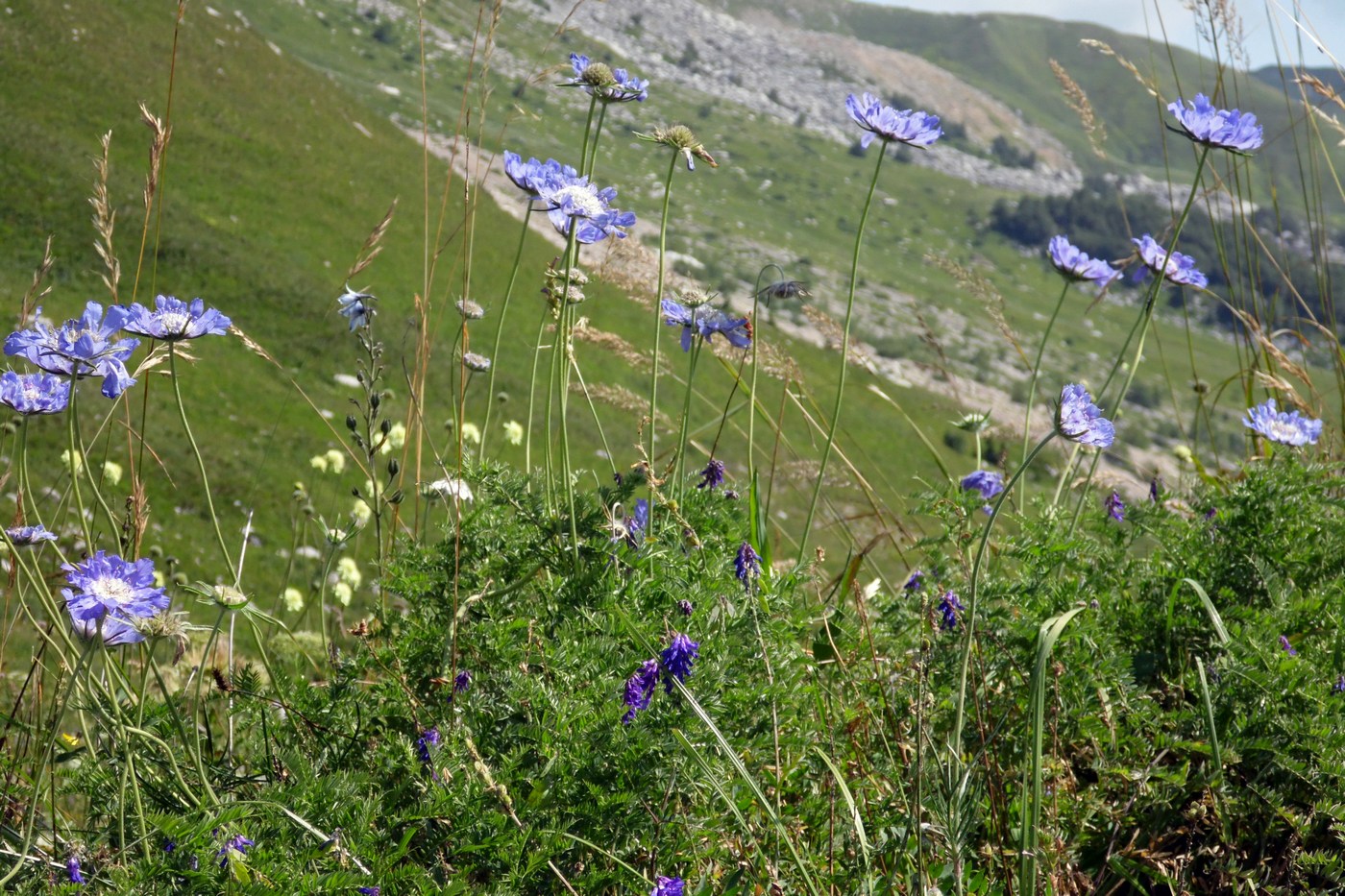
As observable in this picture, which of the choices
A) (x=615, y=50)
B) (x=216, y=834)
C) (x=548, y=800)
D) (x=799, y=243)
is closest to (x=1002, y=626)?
(x=548, y=800)

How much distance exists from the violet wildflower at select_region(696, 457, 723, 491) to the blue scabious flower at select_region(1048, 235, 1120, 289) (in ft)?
3.77

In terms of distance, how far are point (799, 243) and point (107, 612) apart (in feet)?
351

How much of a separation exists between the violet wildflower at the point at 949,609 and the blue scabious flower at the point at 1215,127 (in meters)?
1.31

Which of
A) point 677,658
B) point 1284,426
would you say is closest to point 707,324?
point 677,658

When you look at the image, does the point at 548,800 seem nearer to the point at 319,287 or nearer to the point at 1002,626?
the point at 1002,626

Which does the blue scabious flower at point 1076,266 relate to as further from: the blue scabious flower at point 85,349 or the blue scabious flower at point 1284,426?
the blue scabious flower at point 85,349

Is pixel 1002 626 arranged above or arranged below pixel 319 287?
above

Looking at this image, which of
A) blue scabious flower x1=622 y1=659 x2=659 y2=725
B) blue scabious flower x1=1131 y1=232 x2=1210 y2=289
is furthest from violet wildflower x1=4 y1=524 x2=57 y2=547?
blue scabious flower x1=1131 y1=232 x2=1210 y2=289

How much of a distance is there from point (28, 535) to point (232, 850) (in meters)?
0.85

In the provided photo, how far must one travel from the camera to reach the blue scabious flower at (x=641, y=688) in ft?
5.82

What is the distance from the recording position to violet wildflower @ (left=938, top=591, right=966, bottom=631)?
236cm

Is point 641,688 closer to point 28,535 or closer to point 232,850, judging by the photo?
point 232,850

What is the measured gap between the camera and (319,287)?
2333 centimetres

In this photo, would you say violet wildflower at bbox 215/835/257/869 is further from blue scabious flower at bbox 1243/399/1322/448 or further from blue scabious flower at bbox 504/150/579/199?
blue scabious flower at bbox 1243/399/1322/448
